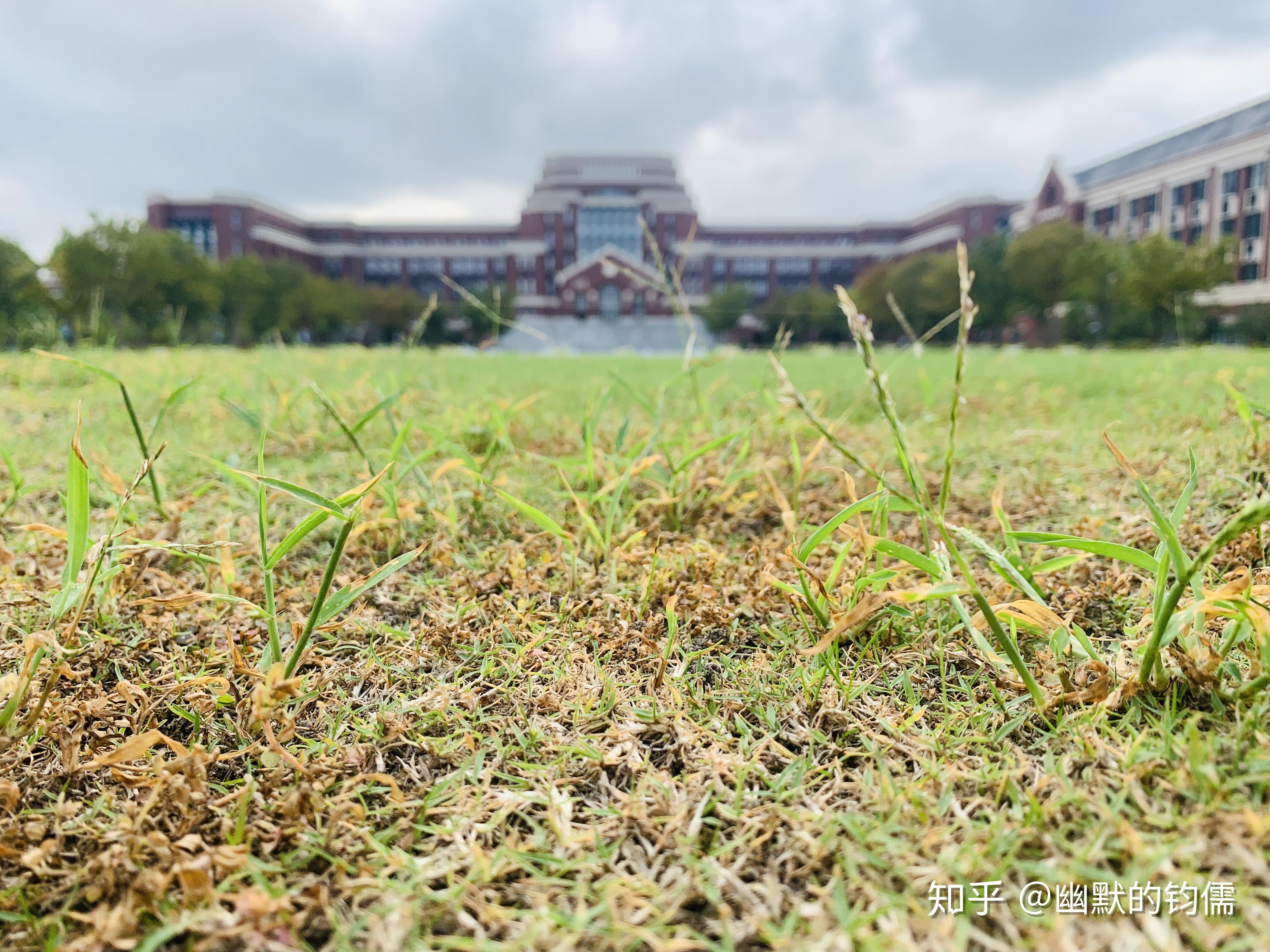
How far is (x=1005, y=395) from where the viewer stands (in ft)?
13.6

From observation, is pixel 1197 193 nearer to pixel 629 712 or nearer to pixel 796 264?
pixel 796 264

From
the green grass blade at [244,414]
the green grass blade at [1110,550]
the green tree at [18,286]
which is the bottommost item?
the green grass blade at [1110,550]

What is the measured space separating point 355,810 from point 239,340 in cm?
5062

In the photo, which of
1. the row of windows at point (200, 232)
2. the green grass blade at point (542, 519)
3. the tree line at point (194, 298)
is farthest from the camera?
the row of windows at point (200, 232)

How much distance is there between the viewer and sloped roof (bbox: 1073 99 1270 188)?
36.8 metres

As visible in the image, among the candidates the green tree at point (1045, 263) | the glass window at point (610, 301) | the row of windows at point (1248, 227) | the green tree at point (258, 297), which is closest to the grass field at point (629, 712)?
the green tree at point (1045, 263)

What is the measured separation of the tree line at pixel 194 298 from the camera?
1182 inches

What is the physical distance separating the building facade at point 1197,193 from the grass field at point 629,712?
36719 millimetres

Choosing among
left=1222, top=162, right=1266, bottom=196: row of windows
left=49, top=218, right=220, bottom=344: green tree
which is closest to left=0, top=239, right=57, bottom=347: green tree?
left=49, top=218, right=220, bottom=344: green tree

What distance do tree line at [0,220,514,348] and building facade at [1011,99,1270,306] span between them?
3896cm

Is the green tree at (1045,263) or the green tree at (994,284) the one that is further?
the green tree at (994,284)

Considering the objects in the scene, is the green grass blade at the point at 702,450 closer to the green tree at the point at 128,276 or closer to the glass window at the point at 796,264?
the green tree at the point at 128,276

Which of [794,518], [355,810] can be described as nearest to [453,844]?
[355,810]

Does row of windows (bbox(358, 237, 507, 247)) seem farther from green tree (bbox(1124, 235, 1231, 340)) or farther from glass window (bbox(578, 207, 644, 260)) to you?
green tree (bbox(1124, 235, 1231, 340))
